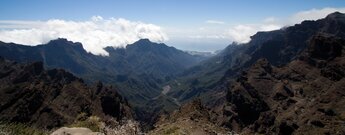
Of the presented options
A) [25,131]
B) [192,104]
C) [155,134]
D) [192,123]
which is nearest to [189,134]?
[155,134]

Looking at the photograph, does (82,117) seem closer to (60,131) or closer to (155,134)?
(155,134)

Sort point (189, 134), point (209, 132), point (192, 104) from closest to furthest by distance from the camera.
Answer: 1. point (189, 134)
2. point (209, 132)
3. point (192, 104)

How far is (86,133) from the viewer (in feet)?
214

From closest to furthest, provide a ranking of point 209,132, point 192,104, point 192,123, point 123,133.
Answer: point 123,133 < point 209,132 < point 192,123 < point 192,104

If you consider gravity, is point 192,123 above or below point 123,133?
below

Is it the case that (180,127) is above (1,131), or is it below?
below

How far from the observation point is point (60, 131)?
6425 cm

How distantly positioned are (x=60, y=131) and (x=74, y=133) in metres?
2.07

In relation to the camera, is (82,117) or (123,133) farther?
(82,117)

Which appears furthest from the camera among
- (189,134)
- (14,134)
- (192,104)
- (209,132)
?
(192,104)

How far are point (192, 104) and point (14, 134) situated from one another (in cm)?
9312

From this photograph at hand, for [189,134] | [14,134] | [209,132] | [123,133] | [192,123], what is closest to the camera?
[123,133]

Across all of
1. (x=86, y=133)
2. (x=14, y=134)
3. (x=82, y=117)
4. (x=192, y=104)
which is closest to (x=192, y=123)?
(x=82, y=117)

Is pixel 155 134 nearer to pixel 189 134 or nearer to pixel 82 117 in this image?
pixel 189 134
